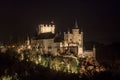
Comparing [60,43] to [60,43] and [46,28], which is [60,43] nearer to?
[60,43]

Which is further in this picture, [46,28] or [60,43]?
[46,28]

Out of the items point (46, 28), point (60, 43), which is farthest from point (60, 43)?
point (46, 28)

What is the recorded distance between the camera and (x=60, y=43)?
7262 cm

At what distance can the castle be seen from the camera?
71.9 m

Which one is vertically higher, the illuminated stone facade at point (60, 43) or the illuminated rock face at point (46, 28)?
the illuminated rock face at point (46, 28)

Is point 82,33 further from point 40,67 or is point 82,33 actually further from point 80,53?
point 40,67

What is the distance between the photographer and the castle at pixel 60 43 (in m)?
71.9

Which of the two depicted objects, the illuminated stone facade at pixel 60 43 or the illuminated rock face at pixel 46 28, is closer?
the illuminated stone facade at pixel 60 43

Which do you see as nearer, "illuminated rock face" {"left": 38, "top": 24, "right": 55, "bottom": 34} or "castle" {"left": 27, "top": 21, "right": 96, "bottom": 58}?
"castle" {"left": 27, "top": 21, "right": 96, "bottom": 58}

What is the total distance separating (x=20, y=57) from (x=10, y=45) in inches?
263

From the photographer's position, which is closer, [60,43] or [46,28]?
[60,43]

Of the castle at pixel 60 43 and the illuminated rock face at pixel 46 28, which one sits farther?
the illuminated rock face at pixel 46 28

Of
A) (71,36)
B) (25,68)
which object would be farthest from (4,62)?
(71,36)

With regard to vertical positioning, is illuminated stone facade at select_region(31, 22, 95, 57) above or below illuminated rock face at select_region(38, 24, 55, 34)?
below
